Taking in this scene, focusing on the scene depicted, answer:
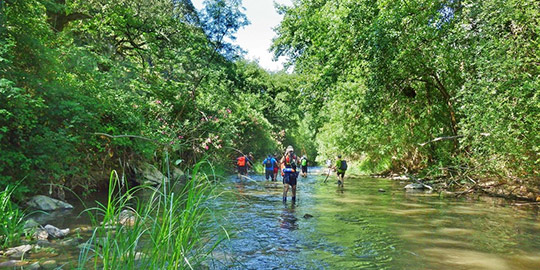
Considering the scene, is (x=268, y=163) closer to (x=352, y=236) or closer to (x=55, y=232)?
(x=352, y=236)

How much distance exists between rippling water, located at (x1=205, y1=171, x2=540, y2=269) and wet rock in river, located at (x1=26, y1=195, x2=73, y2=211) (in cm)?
452

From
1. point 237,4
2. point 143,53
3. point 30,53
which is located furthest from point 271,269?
point 237,4

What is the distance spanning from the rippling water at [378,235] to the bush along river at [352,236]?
Answer: 0.02 meters

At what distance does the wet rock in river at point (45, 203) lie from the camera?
380 inches

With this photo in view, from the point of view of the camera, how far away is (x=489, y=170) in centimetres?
1218

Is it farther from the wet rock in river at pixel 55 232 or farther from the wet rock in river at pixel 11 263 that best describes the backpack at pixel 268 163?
the wet rock in river at pixel 11 263

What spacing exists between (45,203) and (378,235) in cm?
842

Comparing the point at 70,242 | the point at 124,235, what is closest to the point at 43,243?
the point at 70,242

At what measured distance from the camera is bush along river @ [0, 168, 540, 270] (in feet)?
18.5

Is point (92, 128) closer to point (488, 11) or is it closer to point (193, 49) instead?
point (193, 49)

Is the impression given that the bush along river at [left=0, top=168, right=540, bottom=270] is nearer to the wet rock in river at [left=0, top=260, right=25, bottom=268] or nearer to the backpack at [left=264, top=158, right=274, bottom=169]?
the wet rock in river at [left=0, top=260, right=25, bottom=268]

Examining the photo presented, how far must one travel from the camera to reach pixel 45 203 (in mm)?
9797

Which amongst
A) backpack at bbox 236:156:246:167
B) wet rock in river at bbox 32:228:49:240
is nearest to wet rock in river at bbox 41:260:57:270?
wet rock in river at bbox 32:228:49:240

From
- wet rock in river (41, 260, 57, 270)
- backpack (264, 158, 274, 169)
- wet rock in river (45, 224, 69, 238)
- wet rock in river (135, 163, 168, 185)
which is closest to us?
wet rock in river (41, 260, 57, 270)
